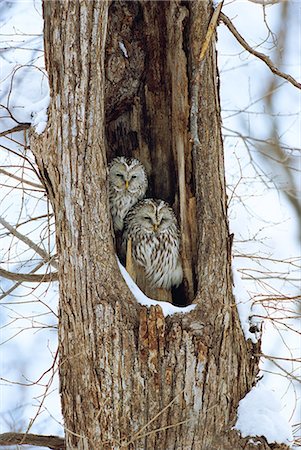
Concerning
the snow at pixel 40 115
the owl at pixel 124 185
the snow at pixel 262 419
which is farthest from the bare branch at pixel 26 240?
the snow at pixel 262 419

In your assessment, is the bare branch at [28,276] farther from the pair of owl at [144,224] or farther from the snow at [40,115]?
the snow at [40,115]

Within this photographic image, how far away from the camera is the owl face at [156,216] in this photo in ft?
14.1

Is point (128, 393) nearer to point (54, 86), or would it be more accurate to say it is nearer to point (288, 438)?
point (288, 438)

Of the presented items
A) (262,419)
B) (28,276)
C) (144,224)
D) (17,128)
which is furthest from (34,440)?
(17,128)

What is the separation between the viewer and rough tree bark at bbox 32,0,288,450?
3523mm

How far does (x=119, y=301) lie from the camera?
362cm

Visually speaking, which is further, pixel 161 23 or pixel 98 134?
pixel 161 23

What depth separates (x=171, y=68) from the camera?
427cm

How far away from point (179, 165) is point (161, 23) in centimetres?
86

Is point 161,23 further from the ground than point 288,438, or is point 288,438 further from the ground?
point 161,23

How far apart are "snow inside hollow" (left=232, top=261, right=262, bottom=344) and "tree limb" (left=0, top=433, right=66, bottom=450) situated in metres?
1.22

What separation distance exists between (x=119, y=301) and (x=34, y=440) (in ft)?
3.56

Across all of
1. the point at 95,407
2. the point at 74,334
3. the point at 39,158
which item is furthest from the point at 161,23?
the point at 95,407

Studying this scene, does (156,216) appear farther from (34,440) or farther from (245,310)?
(34,440)
